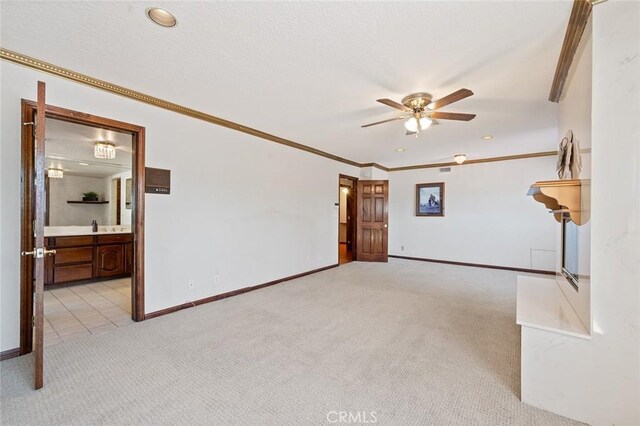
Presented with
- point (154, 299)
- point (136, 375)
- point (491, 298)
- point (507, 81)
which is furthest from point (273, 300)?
point (507, 81)

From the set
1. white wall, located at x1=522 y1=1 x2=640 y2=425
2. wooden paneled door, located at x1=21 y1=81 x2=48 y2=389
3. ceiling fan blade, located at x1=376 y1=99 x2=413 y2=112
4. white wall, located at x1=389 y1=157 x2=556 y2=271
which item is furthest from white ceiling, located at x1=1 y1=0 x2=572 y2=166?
white wall, located at x1=389 y1=157 x2=556 y2=271

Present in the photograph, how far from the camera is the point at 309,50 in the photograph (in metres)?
2.13

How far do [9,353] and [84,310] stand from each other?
120 cm


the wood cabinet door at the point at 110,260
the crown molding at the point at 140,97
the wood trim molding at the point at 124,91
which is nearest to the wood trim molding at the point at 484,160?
the crown molding at the point at 140,97

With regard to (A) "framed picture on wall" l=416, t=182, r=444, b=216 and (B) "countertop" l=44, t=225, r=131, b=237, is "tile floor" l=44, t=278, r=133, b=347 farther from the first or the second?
(A) "framed picture on wall" l=416, t=182, r=444, b=216

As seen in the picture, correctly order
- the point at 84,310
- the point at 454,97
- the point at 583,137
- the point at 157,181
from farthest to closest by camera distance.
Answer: the point at 84,310 → the point at 157,181 → the point at 454,97 → the point at 583,137

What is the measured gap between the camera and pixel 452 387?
190 cm

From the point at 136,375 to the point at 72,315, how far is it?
1.98m

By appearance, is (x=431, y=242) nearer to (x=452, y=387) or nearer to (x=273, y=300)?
(x=273, y=300)

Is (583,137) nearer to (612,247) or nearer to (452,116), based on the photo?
(612,247)

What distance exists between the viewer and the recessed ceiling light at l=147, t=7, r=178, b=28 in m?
1.74

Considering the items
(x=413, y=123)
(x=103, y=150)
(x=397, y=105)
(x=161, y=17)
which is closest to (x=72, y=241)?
(x=103, y=150)

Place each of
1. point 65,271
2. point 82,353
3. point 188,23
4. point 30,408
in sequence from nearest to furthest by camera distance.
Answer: point 30,408, point 188,23, point 82,353, point 65,271

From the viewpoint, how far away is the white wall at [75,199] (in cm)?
642
